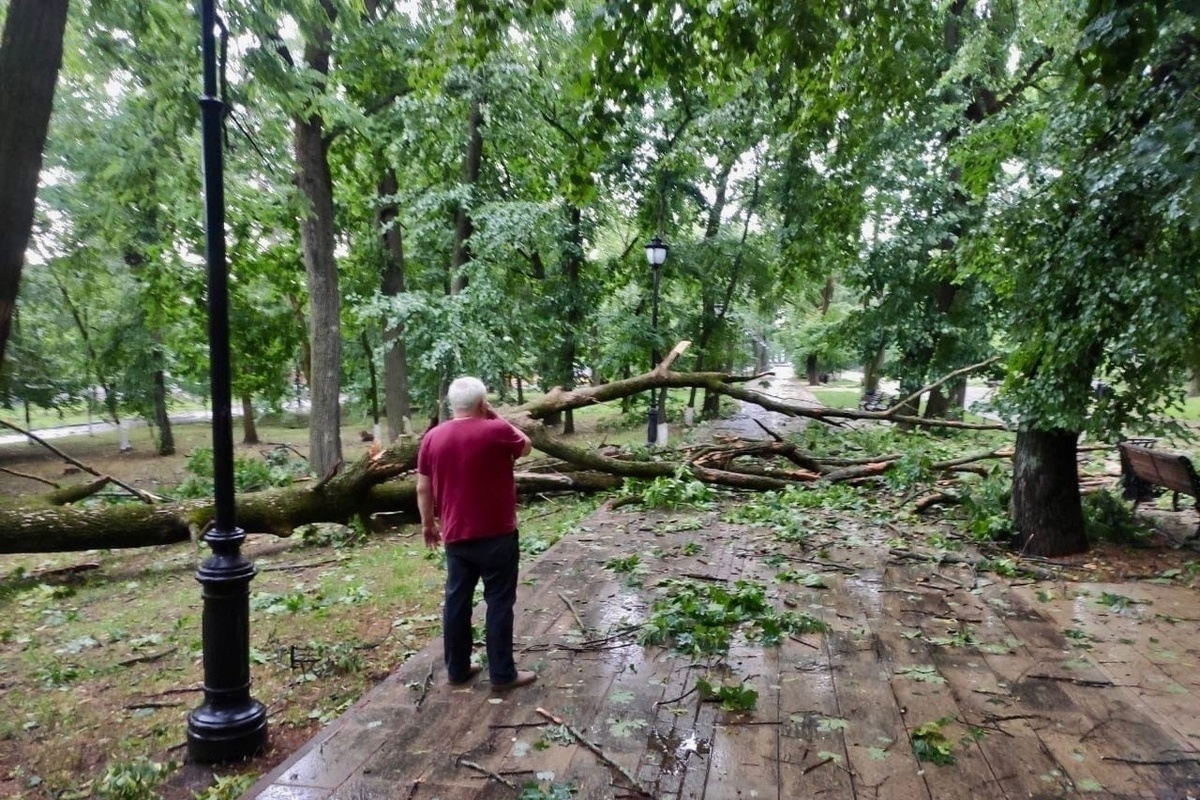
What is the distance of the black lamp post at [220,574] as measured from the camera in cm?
391

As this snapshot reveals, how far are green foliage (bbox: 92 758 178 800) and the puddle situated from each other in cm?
242

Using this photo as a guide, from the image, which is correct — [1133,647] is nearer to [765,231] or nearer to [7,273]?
[7,273]

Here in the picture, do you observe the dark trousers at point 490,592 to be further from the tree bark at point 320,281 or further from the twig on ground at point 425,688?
the tree bark at point 320,281

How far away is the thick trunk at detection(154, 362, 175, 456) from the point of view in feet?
74.7

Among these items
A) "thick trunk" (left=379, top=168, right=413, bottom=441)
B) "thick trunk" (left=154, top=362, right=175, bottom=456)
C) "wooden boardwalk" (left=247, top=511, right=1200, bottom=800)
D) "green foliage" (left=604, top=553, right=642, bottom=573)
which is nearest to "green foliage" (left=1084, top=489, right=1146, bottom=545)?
"wooden boardwalk" (left=247, top=511, right=1200, bottom=800)

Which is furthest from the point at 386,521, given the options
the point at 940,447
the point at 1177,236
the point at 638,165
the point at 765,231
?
the point at 765,231

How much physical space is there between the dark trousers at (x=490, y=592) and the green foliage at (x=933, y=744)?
7.21 ft

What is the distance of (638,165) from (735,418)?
A: 995cm

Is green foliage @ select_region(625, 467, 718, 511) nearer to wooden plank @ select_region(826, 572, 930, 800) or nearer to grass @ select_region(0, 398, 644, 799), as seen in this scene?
grass @ select_region(0, 398, 644, 799)

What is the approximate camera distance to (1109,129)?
241 inches

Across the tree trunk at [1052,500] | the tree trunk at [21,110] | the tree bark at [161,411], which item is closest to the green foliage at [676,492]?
the tree trunk at [1052,500]

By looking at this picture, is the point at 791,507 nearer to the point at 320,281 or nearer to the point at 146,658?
the point at 146,658

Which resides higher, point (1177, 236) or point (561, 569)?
point (1177, 236)

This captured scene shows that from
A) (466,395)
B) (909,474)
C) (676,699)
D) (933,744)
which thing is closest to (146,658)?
(466,395)
